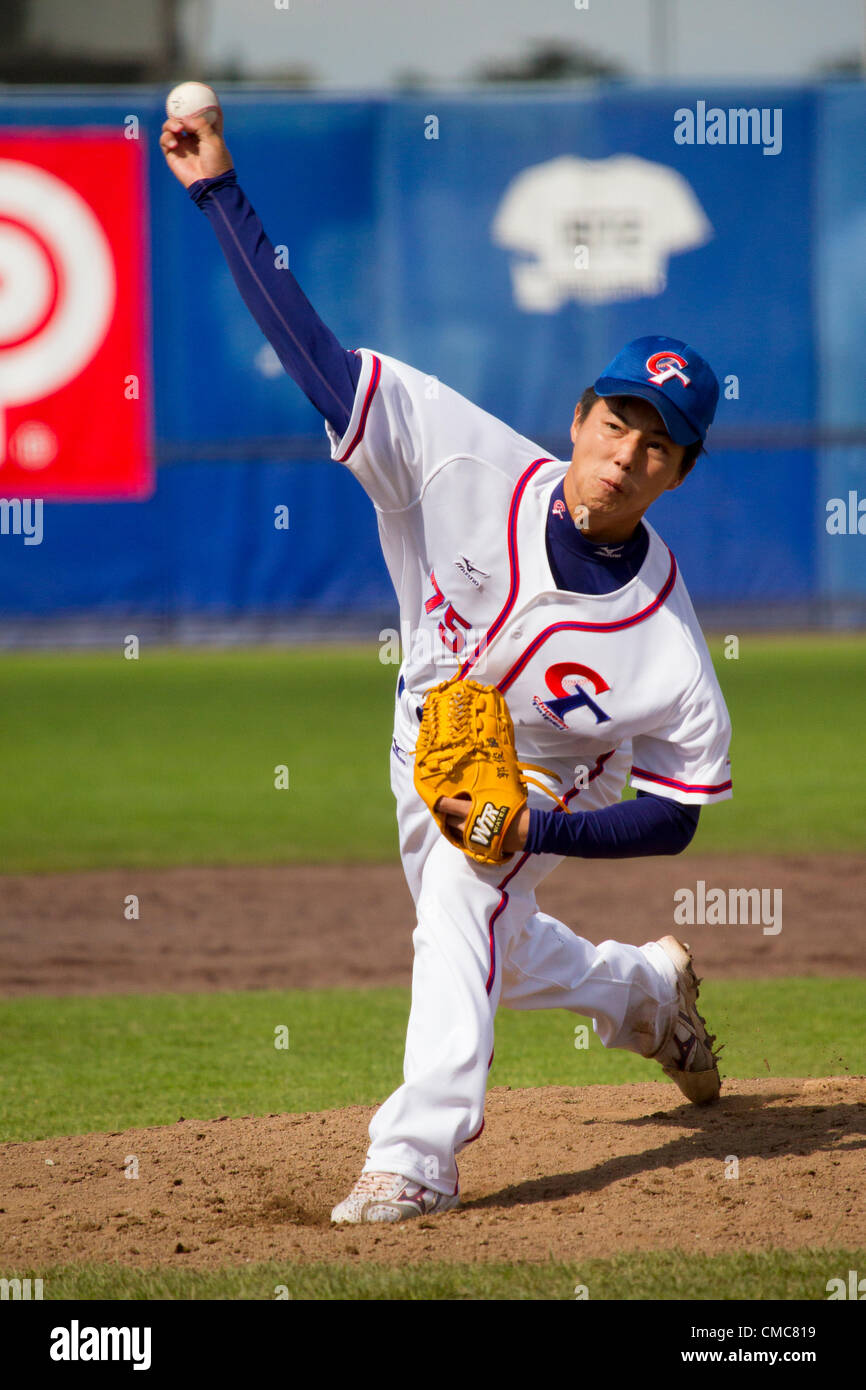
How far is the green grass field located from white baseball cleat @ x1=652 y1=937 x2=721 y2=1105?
2.77 feet

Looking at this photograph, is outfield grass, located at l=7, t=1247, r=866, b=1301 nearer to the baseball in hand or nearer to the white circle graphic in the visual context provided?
the baseball in hand

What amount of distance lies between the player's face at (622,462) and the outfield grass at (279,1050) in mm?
2242

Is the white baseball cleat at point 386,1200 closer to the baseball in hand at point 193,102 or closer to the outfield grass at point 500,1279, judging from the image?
the outfield grass at point 500,1279

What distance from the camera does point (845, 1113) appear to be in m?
4.25

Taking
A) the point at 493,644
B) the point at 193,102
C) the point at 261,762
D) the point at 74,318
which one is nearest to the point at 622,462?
the point at 493,644

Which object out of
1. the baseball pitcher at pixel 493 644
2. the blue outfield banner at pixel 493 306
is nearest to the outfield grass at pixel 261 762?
the blue outfield banner at pixel 493 306

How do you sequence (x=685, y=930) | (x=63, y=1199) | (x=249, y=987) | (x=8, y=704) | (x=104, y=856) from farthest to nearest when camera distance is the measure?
(x=8, y=704), (x=104, y=856), (x=685, y=930), (x=249, y=987), (x=63, y=1199)

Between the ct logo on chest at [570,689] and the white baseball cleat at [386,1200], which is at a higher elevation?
the ct logo on chest at [570,689]

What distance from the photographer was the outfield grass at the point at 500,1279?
3.03 m

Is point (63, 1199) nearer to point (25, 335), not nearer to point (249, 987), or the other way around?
point (249, 987)

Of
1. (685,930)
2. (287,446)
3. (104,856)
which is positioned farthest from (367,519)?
(685,930)

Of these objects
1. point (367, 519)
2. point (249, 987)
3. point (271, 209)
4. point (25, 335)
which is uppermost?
point (271, 209)

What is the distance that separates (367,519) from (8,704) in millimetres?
6262

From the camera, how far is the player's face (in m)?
3.40
